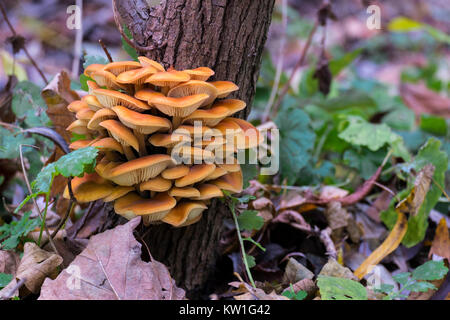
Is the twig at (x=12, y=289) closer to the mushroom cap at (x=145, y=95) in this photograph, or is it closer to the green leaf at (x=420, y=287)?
the mushroom cap at (x=145, y=95)

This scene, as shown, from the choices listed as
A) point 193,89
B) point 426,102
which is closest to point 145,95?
point 193,89

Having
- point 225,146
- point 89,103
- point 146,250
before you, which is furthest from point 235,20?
point 146,250

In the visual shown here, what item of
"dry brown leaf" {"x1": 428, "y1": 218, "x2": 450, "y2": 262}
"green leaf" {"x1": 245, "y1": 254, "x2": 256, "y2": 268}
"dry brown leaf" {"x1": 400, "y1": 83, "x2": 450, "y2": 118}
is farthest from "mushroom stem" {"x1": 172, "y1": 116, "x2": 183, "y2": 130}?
"dry brown leaf" {"x1": 400, "y1": 83, "x2": 450, "y2": 118}

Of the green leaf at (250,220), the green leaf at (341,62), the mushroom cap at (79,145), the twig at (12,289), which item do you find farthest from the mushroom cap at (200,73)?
the green leaf at (341,62)

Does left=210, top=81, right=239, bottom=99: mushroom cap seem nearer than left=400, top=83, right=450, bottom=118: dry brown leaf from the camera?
Yes

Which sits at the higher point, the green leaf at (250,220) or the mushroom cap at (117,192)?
the mushroom cap at (117,192)

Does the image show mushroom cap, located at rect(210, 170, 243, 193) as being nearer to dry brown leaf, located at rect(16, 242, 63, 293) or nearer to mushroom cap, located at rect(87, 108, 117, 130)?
mushroom cap, located at rect(87, 108, 117, 130)
